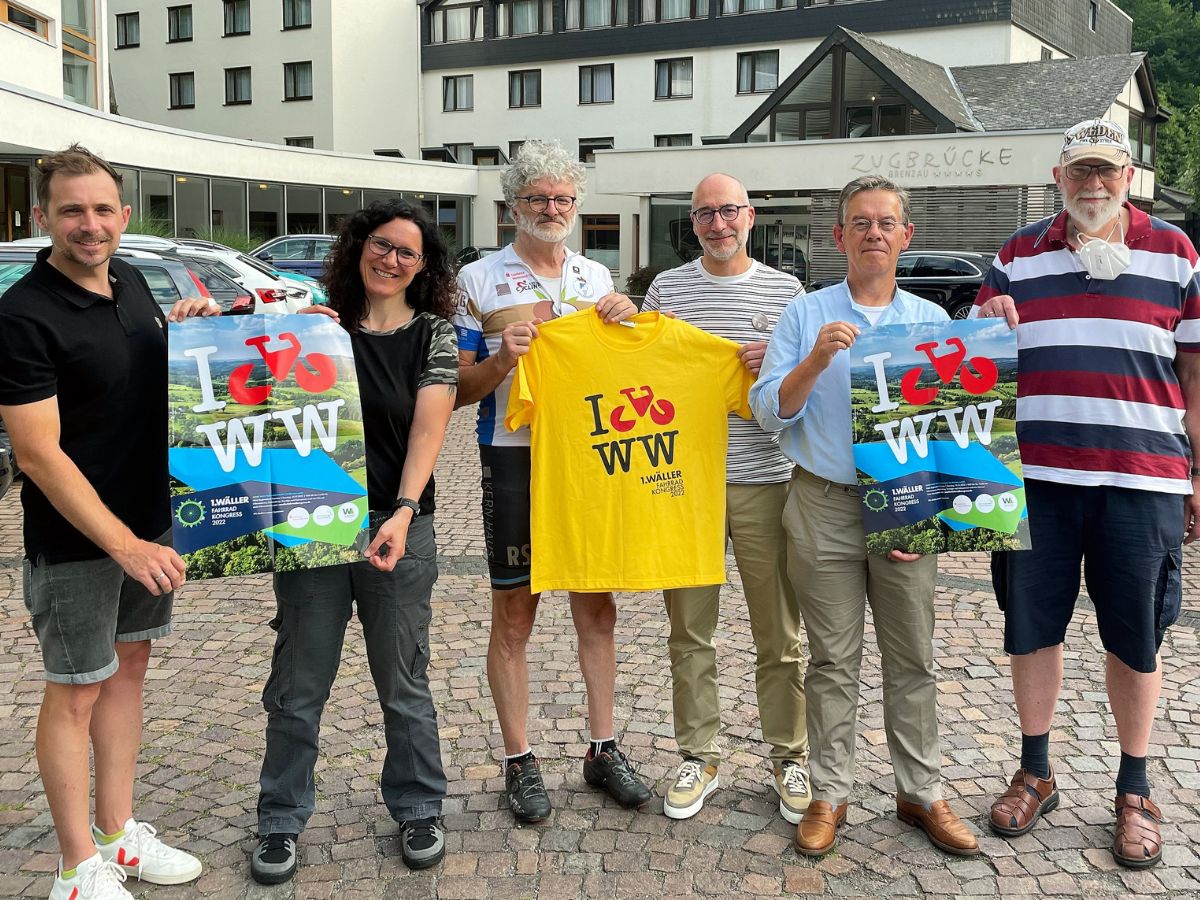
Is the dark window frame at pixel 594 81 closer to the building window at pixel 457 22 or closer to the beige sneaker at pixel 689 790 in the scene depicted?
the building window at pixel 457 22

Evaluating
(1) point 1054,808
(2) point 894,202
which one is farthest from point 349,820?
(2) point 894,202

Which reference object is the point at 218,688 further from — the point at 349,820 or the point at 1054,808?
the point at 1054,808

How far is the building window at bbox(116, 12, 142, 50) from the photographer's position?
4959cm

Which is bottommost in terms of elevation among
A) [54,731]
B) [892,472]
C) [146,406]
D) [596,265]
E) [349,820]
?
[349,820]

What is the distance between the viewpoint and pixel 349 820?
387 centimetres

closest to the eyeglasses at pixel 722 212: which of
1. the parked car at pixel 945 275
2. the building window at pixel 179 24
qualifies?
the parked car at pixel 945 275

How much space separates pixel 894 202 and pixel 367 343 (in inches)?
69.2

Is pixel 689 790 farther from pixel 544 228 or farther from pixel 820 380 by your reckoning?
pixel 544 228

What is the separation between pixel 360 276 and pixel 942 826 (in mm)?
2672

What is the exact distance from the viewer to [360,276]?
3555 mm

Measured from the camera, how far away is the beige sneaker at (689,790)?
153 inches

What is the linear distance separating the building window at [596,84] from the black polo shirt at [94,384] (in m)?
44.5

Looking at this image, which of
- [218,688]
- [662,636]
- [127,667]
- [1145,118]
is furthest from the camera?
[1145,118]

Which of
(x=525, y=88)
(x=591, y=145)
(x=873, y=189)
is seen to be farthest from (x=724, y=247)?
(x=525, y=88)
